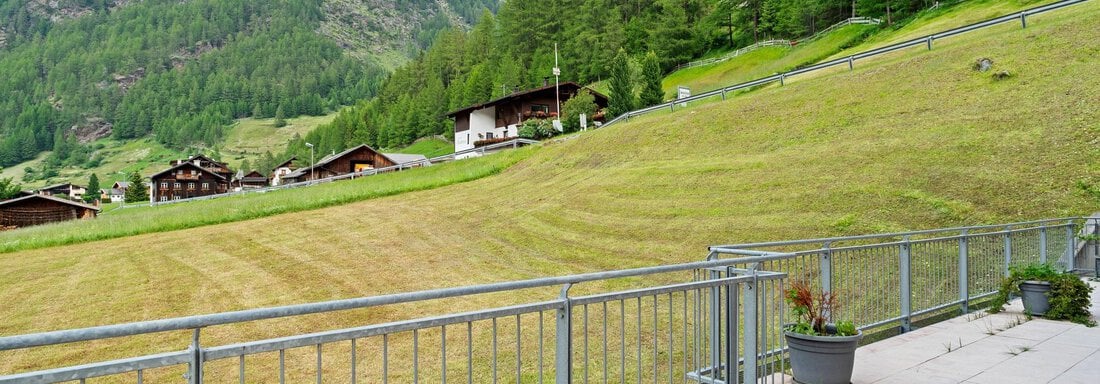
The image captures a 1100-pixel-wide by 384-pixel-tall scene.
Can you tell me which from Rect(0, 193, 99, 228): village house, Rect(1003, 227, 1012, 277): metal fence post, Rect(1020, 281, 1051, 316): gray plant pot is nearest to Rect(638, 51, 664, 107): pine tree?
Rect(1003, 227, 1012, 277): metal fence post

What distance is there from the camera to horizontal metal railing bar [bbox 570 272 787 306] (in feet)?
13.4

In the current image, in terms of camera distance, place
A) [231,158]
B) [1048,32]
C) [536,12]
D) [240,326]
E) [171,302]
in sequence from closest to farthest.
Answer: [240,326]
[171,302]
[1048,32]
[536,12]
[231,158]

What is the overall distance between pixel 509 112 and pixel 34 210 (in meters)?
54.8

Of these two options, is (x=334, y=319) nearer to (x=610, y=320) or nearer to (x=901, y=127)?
(x=610, y=320)

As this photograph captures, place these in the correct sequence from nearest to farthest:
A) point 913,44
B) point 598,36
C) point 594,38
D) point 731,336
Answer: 1. point 731,336
2. point 913,44
3. point 594,38
4. point 598,36

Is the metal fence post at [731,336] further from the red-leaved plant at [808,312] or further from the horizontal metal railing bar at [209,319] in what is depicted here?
the horizontal metal railing bar at [209,319]

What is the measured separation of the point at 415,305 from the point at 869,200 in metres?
12.8

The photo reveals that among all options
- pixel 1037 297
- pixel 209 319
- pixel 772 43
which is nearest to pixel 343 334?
pixel 209 319

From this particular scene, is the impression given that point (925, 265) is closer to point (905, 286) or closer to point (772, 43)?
point (905, 286)

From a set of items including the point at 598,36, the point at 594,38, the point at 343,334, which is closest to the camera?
the point at 343,334

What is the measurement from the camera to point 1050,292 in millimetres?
8656

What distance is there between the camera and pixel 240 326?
11.4 m

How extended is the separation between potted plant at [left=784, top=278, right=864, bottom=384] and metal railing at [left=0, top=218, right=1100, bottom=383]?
0.20 m

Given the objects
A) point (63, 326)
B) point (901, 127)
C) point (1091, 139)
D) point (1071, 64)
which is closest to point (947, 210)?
point (1091, 139)
